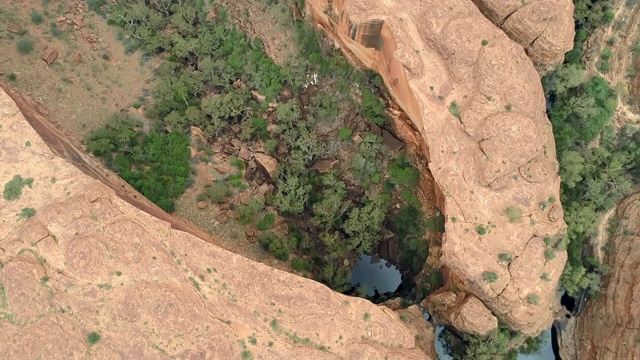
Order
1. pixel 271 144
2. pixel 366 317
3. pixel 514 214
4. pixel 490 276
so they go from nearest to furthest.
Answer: pixel 366 317, pixel 490 276, pixel 514 214, pixel 271 144

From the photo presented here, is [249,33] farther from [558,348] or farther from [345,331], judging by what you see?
[558,348]

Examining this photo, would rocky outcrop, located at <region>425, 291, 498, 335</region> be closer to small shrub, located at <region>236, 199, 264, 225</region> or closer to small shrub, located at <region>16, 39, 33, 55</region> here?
small shrub, located at <region>236, 199, 264, 225</region>

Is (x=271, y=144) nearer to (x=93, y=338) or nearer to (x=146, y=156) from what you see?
(x=146, y=156)

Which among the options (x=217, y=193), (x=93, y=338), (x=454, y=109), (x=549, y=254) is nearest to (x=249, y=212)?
(x=217, y=193)

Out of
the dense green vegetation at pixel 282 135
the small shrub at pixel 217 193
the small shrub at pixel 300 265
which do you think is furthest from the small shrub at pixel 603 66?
the small shrub at pixel 217 193

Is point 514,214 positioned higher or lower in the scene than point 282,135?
higher

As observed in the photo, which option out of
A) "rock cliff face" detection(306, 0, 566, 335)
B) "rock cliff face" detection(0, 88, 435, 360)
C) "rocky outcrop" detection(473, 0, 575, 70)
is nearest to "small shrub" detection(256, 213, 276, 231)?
"rock cliff face" detection(0, 88, 435, 360)

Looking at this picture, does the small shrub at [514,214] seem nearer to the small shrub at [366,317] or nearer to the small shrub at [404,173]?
the small shrub at [404,173]
